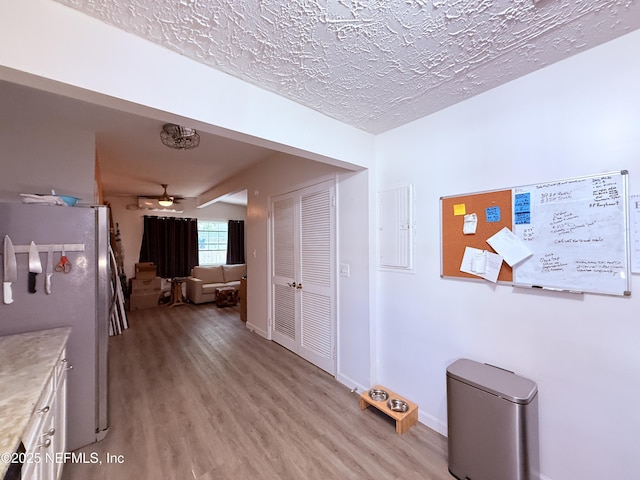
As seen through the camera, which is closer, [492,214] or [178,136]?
[492,214]

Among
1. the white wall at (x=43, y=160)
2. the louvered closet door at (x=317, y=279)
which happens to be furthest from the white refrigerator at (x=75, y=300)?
the louvered closet door at (x=317, y=279)

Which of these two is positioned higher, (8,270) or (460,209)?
(460,209)

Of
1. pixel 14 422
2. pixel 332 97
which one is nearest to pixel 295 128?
pixel 332 97

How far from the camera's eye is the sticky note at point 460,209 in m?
1.86

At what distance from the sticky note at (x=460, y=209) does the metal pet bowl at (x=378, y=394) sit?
161cm

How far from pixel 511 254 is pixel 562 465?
1.18 meters

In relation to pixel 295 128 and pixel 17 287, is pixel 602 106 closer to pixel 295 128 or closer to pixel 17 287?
pixel 295 128

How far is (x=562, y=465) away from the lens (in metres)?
1.46

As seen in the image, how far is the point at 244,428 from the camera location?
2.04m

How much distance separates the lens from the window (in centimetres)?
743

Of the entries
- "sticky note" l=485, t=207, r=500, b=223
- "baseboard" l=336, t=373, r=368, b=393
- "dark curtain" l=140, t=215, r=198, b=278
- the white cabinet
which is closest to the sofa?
"dark curtain" l=140, t=215, r=198, b=278

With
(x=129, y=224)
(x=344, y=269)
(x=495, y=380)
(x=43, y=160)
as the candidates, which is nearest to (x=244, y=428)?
(x=344, y=269)

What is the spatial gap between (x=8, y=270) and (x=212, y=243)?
6182 mm

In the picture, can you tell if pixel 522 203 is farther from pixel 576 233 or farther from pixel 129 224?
pixel 129 224
